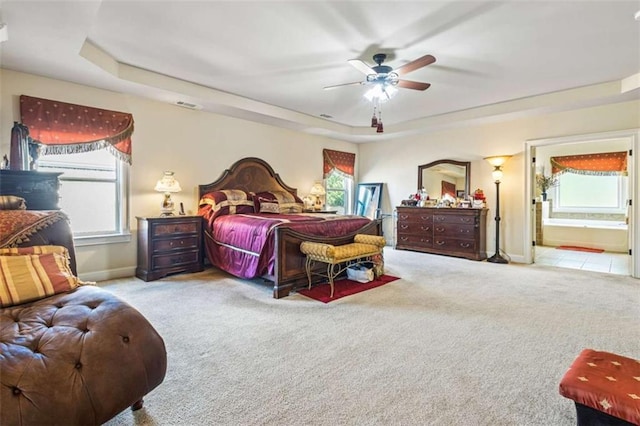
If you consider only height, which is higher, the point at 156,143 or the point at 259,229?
the point at 156,143

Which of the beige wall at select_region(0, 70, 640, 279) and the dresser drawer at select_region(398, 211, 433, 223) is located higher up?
the beige wall at select_region(0, 70, 640, 279)

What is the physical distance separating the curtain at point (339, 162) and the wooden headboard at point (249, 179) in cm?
132

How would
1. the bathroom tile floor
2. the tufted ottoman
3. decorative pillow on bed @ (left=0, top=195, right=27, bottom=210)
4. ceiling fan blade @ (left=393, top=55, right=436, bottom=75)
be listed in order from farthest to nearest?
the bathroom tile floor
ceiling fan blade @ (left=393, top=55, right=436, bottom=75)
decorative pillow on bed @ (left=0, top=195, right=27, bottom=210)
the tufted ottoman

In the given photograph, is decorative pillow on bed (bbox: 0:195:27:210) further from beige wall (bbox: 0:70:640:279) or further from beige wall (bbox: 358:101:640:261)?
beige wall (bbox: 358:101:640:261)

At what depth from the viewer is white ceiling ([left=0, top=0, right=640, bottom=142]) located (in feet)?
8.79

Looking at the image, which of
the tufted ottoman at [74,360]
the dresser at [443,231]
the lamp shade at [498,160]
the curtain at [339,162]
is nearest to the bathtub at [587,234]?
the dresser at [443,231]

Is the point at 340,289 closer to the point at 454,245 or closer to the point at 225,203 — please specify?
the point at 225,203

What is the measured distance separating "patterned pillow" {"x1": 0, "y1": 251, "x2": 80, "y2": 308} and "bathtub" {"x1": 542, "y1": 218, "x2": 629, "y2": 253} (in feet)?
29.9

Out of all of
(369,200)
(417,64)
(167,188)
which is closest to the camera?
(417,64)

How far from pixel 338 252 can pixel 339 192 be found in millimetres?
4476

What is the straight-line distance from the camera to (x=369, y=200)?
25.7 ft

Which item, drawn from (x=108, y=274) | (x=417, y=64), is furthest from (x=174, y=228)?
(x=417, y=64)

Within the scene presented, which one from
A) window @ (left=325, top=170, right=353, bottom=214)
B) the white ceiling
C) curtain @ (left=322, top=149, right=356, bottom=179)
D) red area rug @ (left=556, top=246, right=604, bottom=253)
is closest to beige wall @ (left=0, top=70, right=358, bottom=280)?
the white ceiling

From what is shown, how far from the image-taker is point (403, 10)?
269 cm
